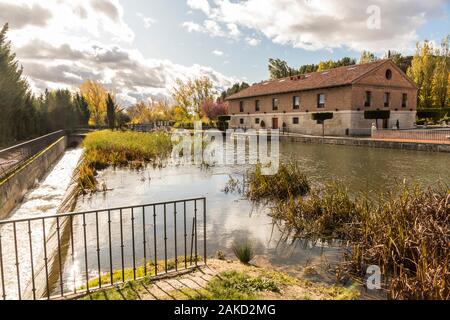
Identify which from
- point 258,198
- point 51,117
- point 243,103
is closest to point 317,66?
point 243,103

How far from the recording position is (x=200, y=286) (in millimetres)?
4227

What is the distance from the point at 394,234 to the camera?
5277 millimetres

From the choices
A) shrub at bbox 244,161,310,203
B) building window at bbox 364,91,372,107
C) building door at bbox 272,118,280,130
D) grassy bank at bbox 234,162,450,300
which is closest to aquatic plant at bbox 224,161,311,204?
shrub at bbox 244,161,310,203

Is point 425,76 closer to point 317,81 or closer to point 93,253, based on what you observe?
point 317,81

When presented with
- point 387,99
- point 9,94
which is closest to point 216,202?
point 9,94

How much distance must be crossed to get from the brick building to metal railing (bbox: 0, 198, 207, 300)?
26494 mm

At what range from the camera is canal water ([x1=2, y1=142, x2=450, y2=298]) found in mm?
6082

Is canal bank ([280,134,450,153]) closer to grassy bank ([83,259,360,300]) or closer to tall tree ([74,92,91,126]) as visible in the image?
grassy bank ([83,259,360,300])

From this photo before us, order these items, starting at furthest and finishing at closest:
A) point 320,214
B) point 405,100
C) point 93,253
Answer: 1. point 405,100
2. point 320,214
3. point 93,253

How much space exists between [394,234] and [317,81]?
107ft

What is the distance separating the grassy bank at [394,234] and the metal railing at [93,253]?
2.61 meters

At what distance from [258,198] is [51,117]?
37.8 meters
